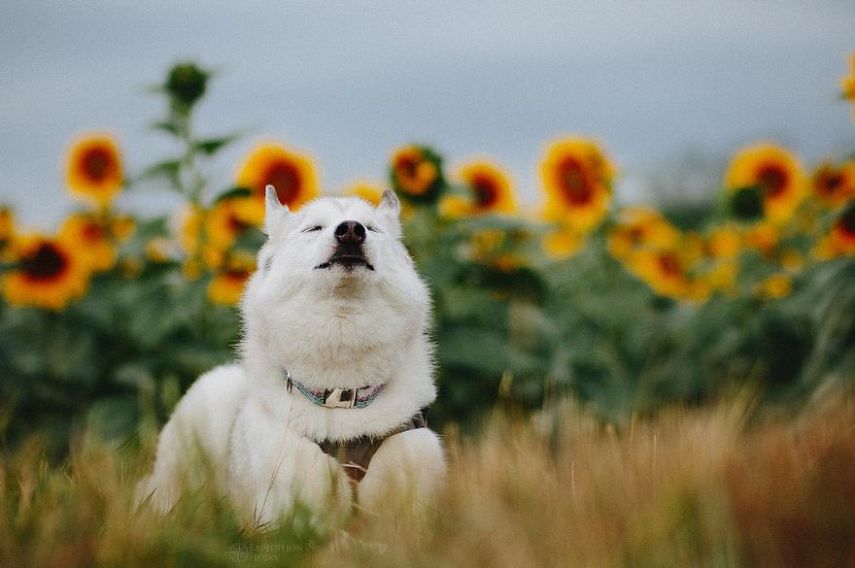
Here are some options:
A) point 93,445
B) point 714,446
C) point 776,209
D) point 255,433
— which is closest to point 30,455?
point 93,445

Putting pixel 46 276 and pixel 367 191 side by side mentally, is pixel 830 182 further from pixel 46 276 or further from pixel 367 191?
pixel 46 276

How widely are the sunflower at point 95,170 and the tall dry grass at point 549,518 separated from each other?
8.39ft

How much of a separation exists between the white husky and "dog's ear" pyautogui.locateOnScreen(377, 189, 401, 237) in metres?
0.13

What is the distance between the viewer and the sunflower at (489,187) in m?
4.66

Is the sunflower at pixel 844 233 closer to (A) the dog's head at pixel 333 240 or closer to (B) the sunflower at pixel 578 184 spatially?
(B) the sunflower at pixel 578 184

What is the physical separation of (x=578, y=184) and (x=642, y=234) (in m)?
1.29

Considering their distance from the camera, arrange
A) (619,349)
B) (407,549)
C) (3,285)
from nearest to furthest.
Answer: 1. (407,549)
2. (3,285)
3. (619,349)

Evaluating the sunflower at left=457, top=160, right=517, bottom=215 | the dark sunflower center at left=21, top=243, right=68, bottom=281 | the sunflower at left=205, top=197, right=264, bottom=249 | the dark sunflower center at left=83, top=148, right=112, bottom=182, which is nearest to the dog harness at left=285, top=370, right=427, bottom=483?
the sunflower at left=205, top=197, right=264, bottom=249

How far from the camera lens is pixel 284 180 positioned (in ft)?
13.9

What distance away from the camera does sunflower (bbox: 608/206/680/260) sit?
572 cm

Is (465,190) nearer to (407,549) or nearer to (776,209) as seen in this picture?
(776,209)

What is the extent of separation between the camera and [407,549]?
1.91 m

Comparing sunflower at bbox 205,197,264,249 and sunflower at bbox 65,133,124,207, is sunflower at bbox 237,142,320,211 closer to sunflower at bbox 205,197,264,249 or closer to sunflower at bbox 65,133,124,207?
sunflower at bbox 205,197,264,249

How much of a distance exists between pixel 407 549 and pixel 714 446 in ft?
2.97
